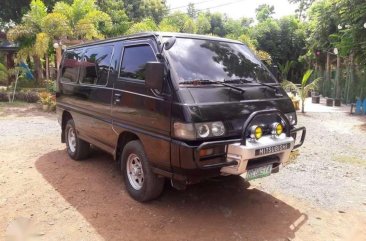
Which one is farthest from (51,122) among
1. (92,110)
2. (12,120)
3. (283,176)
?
(283,176)

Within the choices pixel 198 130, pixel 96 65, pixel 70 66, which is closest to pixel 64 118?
pixel 70 66

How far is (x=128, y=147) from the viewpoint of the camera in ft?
14.3

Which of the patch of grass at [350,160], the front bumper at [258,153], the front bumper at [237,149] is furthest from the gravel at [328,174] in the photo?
the front bumper at [237,149]

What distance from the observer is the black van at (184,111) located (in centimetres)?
352

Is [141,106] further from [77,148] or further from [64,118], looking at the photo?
[64,118]

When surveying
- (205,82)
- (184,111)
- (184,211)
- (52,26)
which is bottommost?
(184,211)

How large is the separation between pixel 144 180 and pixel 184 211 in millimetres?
618

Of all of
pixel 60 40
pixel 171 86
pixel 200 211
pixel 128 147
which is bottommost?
pixel 200 211

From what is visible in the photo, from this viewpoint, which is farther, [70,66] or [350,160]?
[350,160]

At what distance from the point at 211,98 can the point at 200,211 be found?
4.68 feet

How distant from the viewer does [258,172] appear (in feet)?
12.7

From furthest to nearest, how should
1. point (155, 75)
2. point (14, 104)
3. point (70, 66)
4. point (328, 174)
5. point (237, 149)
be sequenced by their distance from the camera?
point (14, 104) → point (70, 66) → point (328, 174) → point (155, 75) → point (237, 149)

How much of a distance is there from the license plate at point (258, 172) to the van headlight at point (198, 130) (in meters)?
0.60

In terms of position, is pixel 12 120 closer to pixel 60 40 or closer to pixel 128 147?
pixel 60 40
